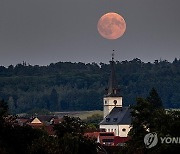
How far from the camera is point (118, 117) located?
523ft

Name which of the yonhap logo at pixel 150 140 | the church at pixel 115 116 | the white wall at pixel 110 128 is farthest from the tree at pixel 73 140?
the white wall at pixel 110 128

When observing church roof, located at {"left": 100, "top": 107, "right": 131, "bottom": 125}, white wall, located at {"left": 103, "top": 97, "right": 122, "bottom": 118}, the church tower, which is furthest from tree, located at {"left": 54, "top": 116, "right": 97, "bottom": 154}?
the church tower

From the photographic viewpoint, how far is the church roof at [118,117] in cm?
15825

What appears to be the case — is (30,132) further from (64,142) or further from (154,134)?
(154,134)

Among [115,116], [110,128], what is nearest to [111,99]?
[115,116]

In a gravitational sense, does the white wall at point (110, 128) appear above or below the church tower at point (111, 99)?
below

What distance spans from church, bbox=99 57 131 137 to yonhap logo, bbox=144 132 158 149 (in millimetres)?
97571

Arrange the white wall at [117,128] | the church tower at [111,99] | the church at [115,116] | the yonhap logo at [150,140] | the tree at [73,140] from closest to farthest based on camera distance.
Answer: the yonhap logo at [150,140] → the tree at [73,140] → the white wall at [117,128] → the church at [115,116] → the church tower at [111,99]

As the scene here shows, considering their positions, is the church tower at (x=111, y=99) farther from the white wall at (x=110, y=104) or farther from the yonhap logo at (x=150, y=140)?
the yonhap logo at (x=150, y=140)

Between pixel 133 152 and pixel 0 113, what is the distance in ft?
49.7

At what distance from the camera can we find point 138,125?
2227 inches

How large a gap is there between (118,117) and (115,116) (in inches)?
28.6

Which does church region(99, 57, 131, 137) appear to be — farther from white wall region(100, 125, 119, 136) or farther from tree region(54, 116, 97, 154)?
tree region(54, 116, 97, 154)

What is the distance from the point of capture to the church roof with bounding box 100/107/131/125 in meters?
158
